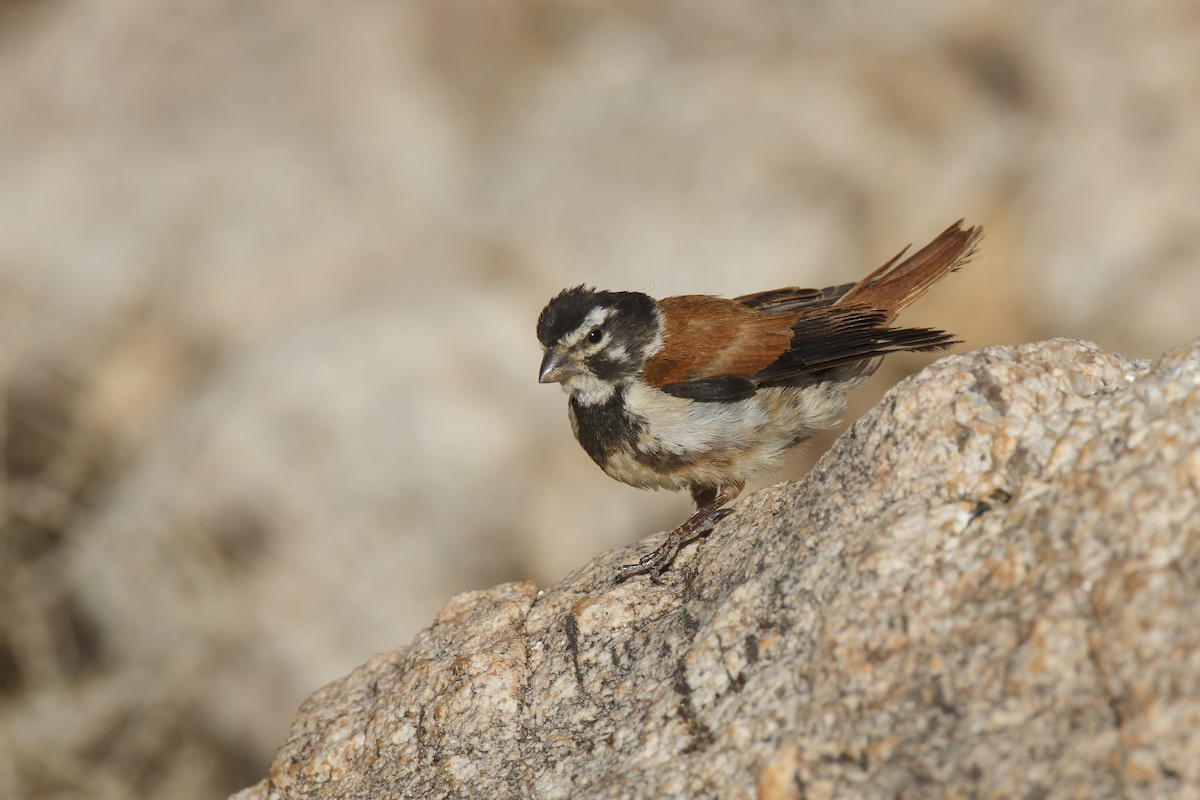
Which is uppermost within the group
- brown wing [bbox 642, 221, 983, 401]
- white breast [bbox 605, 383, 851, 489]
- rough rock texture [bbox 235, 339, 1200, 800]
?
brown wing [bbox 642, 221, 983, 401]

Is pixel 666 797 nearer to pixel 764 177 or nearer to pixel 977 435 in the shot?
pixel 977 435

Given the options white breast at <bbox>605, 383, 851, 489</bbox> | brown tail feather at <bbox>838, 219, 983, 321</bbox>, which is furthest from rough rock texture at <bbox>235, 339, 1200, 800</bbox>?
brown tail feather at <bbox>838, 219, 983, 321</bbox>

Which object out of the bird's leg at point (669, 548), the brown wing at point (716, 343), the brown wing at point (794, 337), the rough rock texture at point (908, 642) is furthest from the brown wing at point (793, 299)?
the rough rock texture at point (908, 642)

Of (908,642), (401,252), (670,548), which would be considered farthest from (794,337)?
(401,252)

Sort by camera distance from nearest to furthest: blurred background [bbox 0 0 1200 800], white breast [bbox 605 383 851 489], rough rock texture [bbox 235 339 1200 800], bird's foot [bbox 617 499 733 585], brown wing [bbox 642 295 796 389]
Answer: rough rock texture [bbox 235 339 1200 800], bird's foot [bbox 617 499 733 585], white breast [bbox 605 383 851 489], brown wing [bbox 642 295 796 389], blurred background [bbox 0 0 1200 800]

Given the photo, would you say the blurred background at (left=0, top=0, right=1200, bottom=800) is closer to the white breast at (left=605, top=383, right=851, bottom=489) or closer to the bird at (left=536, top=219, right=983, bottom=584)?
the bird at (left=536, top=219, right=983, bottom=584)

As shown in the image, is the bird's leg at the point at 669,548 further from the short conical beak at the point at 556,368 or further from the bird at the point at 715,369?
the short conical beak at the point at 556,368

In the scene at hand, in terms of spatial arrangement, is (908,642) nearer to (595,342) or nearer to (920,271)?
(595,342)
